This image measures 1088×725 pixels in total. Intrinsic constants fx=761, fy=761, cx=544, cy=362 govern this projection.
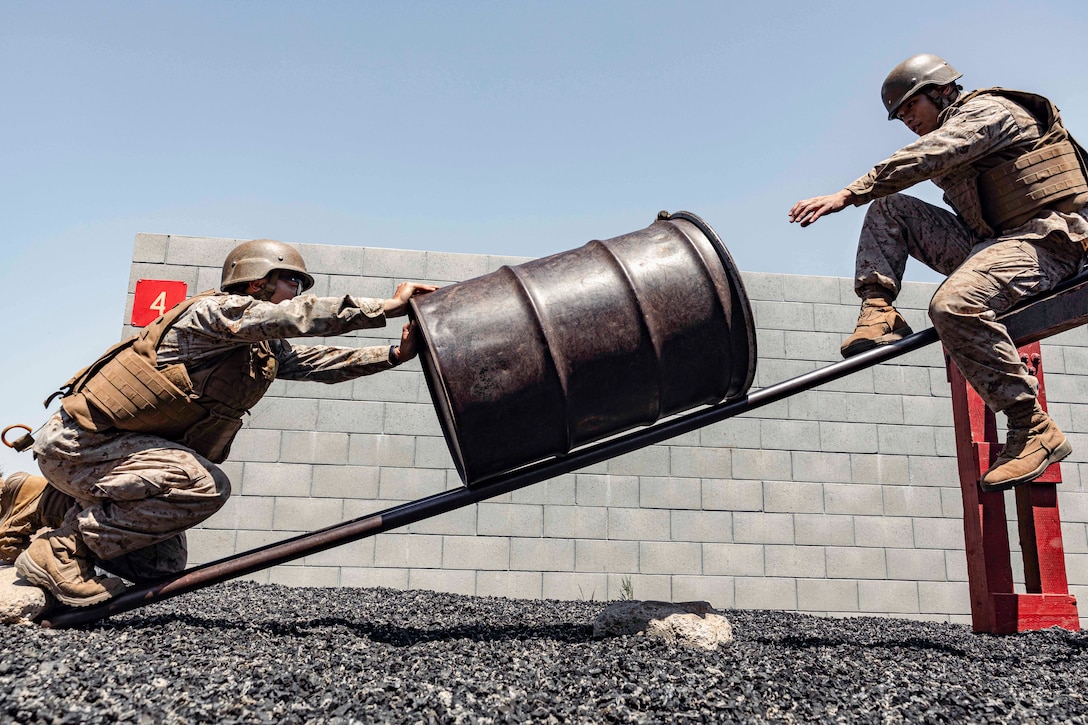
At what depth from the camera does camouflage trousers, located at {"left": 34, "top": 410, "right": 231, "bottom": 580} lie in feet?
8.07

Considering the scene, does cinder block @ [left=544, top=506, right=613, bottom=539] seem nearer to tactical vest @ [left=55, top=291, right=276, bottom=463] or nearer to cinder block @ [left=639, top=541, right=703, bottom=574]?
cinder block @ [left=639, top=541, right=703, bottom=574]

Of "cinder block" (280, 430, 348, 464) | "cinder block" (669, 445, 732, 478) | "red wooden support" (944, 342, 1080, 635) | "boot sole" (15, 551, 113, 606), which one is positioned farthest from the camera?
"cinder block" (669, 445, 732, 478)

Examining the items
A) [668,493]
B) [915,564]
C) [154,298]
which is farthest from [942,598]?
[154,298]

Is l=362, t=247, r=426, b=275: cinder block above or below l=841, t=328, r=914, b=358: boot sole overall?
above

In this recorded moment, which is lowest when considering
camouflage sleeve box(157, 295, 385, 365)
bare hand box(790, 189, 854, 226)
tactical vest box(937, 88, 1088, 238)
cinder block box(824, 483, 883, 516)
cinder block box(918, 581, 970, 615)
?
cinder block box(918, 581, 970, 615)

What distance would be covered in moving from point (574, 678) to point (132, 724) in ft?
3.48

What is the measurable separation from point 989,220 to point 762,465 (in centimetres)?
286

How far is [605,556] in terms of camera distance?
5.22m

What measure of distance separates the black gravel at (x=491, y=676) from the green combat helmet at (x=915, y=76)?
2.08 metres

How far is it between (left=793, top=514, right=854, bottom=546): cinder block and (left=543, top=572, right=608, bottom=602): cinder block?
1.44 metres

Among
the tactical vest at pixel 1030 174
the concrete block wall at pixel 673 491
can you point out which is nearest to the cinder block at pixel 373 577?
the concrete block wall at pixel 673 491

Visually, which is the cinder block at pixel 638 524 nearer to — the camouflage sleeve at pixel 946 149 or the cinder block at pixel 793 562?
the cinder block at pixel 793 562

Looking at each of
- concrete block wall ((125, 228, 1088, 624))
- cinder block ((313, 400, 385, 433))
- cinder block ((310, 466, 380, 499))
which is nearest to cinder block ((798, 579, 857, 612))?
concrete block wall ((125, 228, 1088, 624))

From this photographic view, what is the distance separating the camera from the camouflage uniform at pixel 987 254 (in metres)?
2.65
